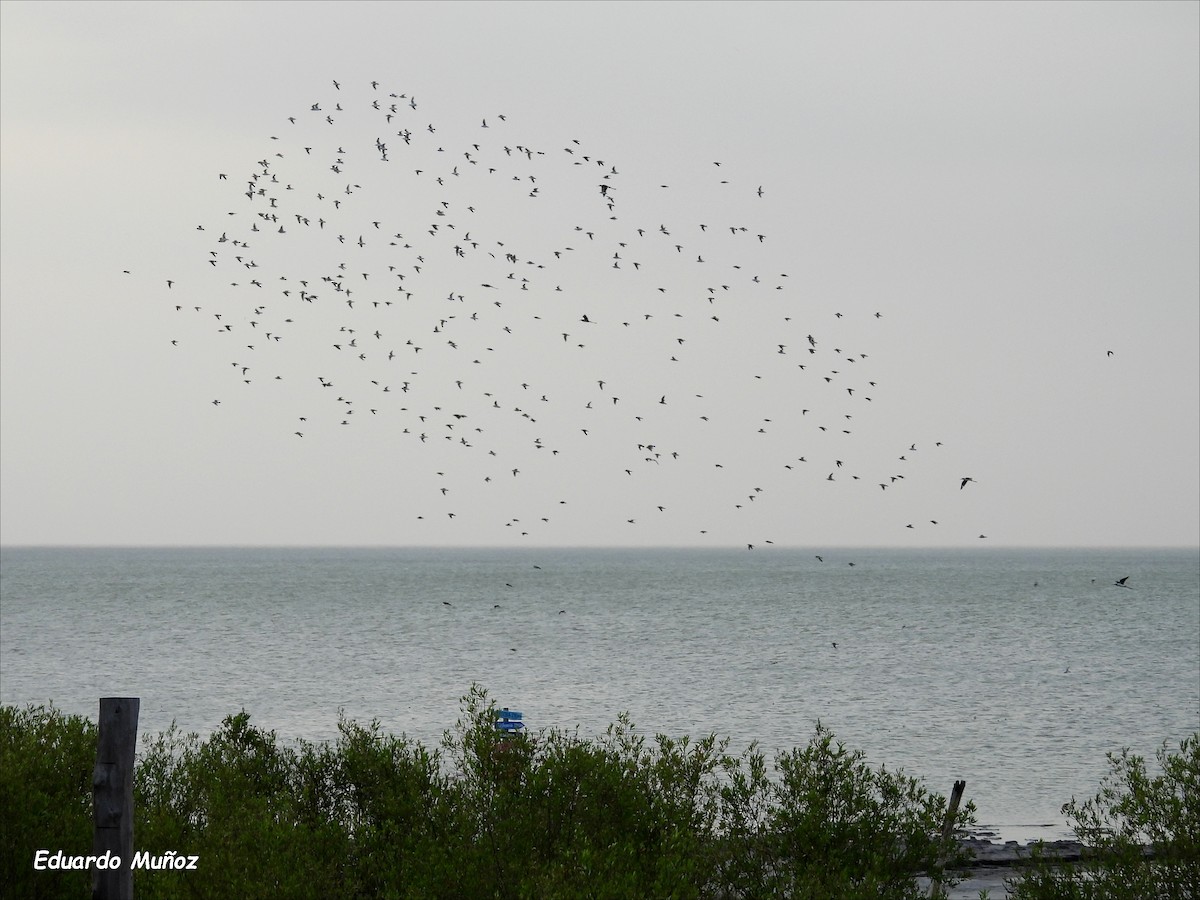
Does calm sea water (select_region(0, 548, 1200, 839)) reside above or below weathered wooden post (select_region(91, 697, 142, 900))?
below

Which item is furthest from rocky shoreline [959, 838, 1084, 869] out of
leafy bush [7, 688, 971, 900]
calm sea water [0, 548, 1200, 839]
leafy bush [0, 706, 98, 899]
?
leafy bush [0, 706, 98, 899]

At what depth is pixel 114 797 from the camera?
584 inches

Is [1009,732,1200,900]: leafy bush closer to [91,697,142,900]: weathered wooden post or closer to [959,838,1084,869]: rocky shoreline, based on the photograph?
[959,838,1084,869]: rocky shoreline

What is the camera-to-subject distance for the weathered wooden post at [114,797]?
14734 millimetres

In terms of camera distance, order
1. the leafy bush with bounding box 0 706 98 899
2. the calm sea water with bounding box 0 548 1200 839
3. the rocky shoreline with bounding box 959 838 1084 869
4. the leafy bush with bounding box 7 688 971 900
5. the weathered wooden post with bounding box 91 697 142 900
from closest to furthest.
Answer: the weathered wooden post with bounding box 91 697 142 900, the leafy bush with bounding box 7 688 971 900, the leafy bush with bounding box 0 706 98 899, the rocky shoreline with bounding box 959 838 1084 869, the calm sea water with bounding box 0 548 1200 839

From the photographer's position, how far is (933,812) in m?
18.8

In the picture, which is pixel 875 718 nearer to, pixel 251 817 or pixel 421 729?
pixel 421 729

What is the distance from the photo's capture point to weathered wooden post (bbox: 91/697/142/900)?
1473 centimetres

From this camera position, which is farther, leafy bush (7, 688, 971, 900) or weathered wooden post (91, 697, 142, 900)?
leafy bush (7, 688, 971, 900)

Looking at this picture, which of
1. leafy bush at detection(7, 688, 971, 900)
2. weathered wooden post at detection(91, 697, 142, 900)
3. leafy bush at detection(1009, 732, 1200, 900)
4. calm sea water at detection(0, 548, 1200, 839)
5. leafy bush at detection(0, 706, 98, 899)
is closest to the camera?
weathered wooden post at detection(91, 697, 142, 900)

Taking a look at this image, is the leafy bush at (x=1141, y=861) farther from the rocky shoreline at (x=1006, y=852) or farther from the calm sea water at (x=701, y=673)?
the calm sea water at (x=701, y=673)

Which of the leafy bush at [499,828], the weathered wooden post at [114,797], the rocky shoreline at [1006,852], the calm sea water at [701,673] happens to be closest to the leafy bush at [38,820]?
the leafy bush at [499,828]

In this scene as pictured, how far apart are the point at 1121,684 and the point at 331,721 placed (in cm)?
4772

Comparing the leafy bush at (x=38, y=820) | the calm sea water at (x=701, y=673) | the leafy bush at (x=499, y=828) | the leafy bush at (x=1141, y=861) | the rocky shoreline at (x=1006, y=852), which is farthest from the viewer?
the calm sea water at (x=701, y=673)
